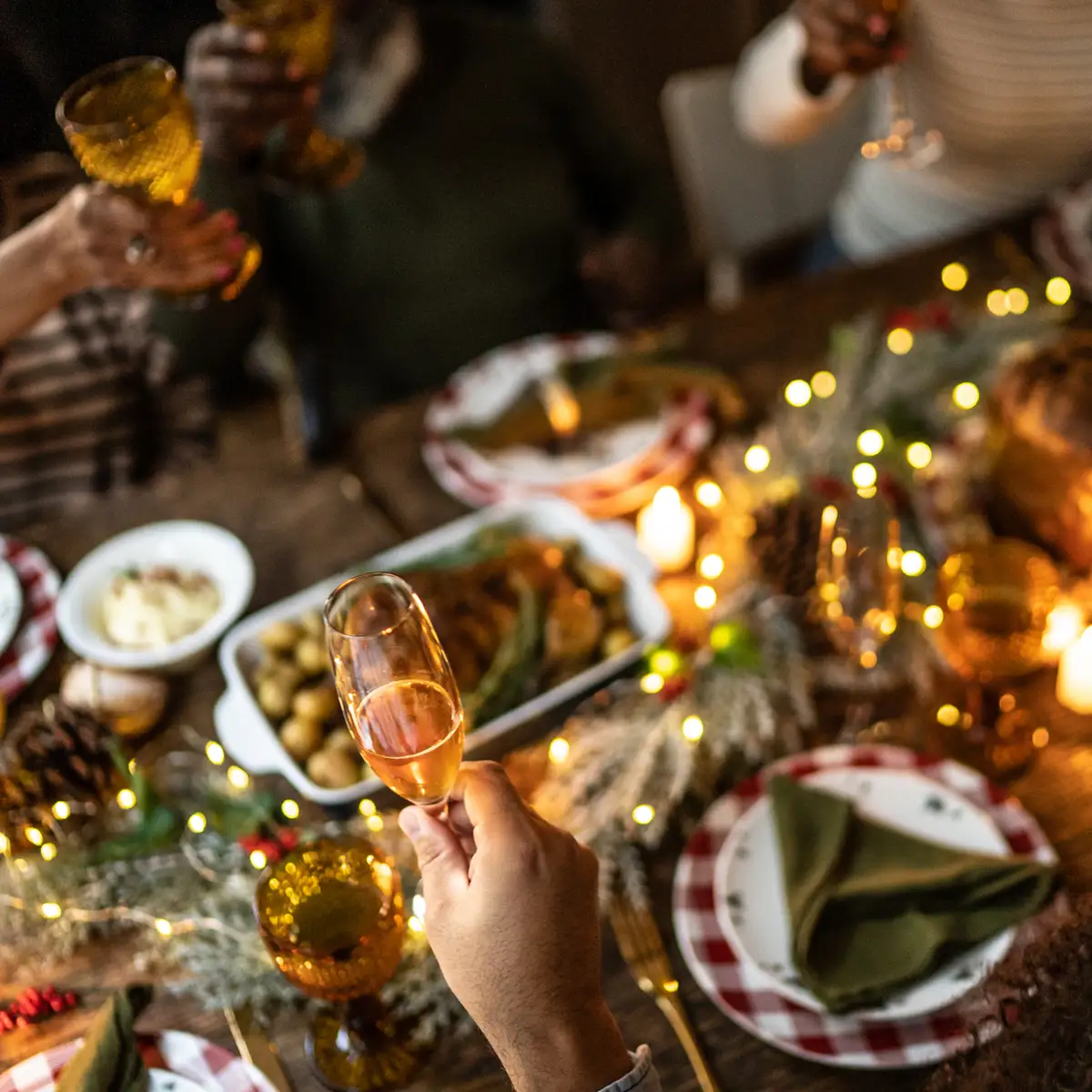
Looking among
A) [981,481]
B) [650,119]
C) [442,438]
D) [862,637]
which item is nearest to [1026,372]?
[981,481]

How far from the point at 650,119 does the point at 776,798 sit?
222cm

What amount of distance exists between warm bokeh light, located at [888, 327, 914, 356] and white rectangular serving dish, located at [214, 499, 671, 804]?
0.43m

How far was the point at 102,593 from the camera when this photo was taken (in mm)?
1188

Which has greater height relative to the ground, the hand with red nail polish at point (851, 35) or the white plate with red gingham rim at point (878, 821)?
the hand with red nail polish at point (851, 35)

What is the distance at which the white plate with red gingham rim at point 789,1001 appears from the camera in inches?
31.9

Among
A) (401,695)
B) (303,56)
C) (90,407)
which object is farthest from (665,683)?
(90,407)

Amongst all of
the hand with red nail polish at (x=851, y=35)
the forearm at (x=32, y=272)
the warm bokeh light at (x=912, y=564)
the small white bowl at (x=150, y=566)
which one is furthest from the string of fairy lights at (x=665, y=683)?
the forearm at (x=32, y=272)

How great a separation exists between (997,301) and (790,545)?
1.88ft

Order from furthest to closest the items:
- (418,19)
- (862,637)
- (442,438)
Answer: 1. (418,19)
2. (442,438)
3. (862,637)

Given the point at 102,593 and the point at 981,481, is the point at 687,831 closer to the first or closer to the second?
the point at 981,481

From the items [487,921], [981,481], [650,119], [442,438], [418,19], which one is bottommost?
[650,119]

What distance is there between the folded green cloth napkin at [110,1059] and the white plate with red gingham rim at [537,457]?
660mm

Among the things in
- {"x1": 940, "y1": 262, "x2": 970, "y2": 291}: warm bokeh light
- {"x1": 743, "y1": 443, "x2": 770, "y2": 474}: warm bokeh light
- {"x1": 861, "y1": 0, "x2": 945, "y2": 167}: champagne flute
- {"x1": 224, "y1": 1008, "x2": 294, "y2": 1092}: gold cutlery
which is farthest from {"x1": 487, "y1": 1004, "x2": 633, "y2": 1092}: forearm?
{"x1": 861, "y1": 0, "x2": 945, "y2": 167}: champagne flute

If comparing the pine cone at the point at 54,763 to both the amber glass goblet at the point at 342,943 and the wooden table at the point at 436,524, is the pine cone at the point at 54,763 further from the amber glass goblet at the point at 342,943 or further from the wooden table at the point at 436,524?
the amber glass goblet at the point at 342,943
